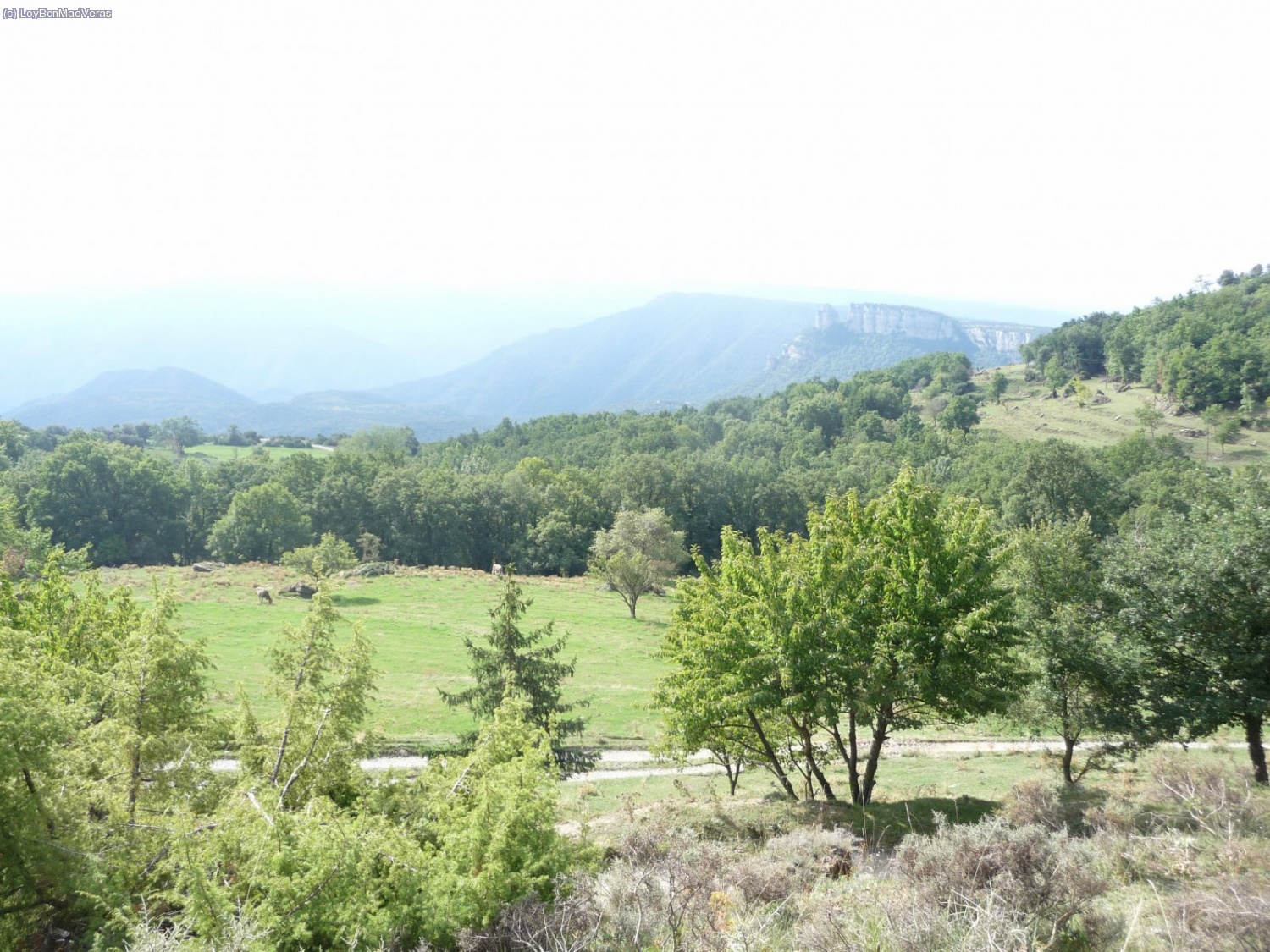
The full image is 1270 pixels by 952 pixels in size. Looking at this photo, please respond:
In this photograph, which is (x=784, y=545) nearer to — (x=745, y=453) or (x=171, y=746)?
(x=171, y=746)

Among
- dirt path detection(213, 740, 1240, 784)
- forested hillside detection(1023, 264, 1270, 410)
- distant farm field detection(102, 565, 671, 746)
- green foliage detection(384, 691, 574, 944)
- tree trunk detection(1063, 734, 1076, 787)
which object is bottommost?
distant farm field detection(102, 565, 671, 746)

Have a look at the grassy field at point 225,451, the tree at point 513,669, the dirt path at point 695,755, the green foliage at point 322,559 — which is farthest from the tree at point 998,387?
the grassy field at point 225,451

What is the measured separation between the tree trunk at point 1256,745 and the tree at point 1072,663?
2.02m

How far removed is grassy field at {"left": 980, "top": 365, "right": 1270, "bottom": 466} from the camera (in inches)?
3314

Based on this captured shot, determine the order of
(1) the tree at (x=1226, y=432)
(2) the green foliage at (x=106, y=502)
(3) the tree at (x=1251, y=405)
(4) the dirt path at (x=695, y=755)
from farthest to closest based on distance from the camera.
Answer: (3) the tree at (x=1251, y=405), (1) the tree at (x=1226, y=432), (2) the green foliage at (x=106, y=502), (4) the dirt path at (x=695, y=755)

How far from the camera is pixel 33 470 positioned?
252 feet

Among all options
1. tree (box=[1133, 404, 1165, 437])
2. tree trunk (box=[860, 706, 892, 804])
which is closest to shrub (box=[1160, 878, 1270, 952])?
tree trunk (box=[860, 706, 892, 804])

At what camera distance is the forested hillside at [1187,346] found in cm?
9525

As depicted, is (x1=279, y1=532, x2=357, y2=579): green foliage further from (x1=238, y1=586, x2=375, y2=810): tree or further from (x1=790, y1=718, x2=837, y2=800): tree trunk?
(x1=790, y1=718, x2=837, y2=800): tree trunk

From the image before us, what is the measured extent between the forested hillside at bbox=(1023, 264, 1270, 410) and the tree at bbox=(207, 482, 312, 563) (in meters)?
116

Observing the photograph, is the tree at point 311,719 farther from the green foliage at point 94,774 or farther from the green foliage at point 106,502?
the green foliage at point 106,502

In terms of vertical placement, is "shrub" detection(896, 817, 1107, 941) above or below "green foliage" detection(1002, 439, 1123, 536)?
above

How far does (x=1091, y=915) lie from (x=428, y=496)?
77.2m

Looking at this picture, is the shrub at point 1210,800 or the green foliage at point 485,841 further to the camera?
the shrub at point 1210,800
